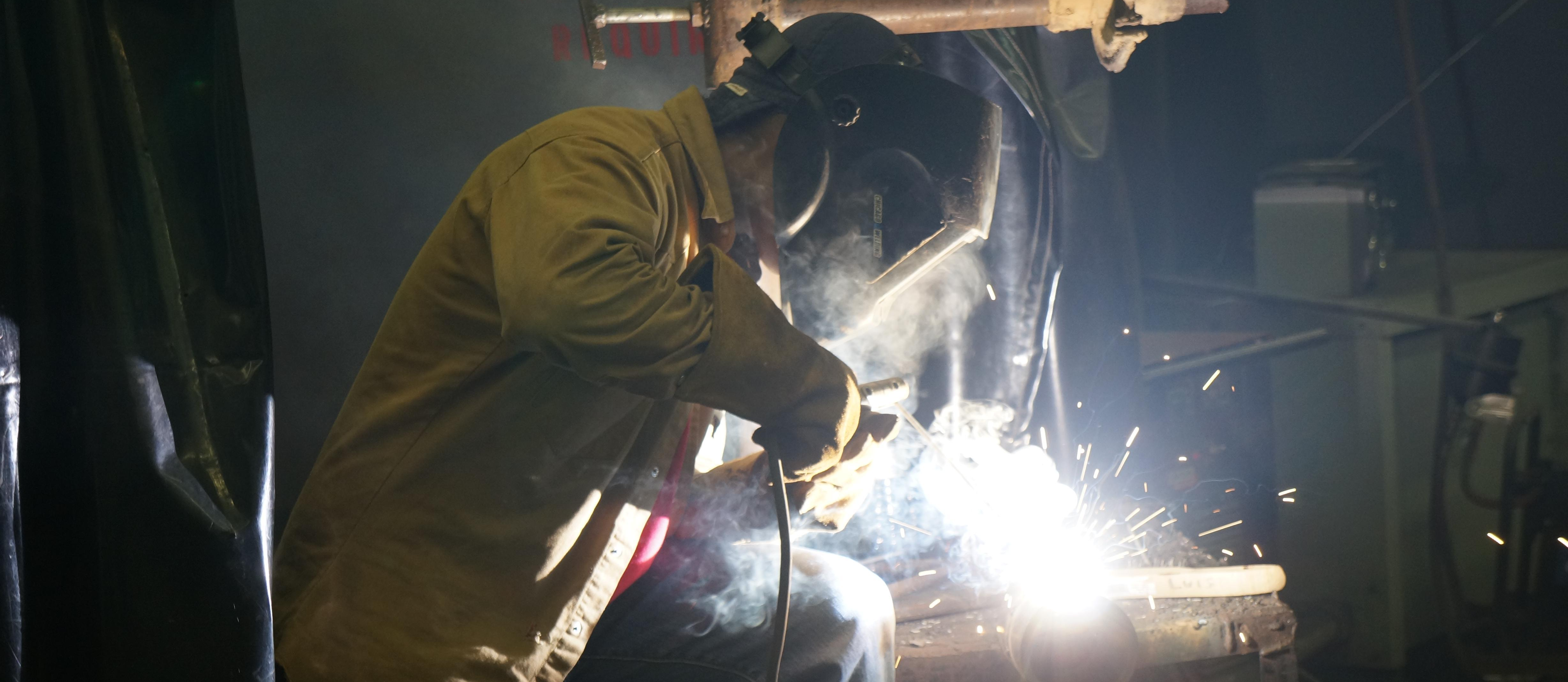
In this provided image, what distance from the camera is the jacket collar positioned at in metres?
1.53

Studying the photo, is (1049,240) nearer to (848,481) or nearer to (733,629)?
(848,481)

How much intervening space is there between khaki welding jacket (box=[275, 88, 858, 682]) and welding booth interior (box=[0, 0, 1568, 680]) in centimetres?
13

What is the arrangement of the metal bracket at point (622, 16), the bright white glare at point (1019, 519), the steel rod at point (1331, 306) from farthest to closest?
the steel rod at point (1331, 306) → the metal bracket at point (622, 16) → the bright white glare at point (1019, 519)

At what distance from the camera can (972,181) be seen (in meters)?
1.59

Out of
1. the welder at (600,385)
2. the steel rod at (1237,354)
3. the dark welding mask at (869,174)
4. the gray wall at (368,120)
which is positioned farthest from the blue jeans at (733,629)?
the steel rod at (1237,354)

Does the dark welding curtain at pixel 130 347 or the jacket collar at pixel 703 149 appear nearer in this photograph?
the dark welding curtain at pixel 130 347

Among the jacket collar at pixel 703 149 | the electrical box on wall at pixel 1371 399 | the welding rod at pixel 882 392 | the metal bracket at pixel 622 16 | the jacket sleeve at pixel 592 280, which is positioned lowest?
the electrical box on wall at pixel 1371 399

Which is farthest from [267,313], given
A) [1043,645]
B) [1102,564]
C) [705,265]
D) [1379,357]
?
[1379,357]

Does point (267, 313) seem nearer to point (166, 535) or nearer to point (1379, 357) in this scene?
point (166, 535)

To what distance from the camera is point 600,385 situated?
1.40m

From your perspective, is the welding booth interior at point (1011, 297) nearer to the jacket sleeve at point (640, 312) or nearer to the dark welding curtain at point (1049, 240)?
the dark welding curtain at point (1049, 240)

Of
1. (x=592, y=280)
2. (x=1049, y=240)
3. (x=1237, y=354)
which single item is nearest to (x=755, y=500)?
(x=592, y=280)

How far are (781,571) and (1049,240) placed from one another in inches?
58.1

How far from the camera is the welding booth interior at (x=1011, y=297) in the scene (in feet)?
4.32
